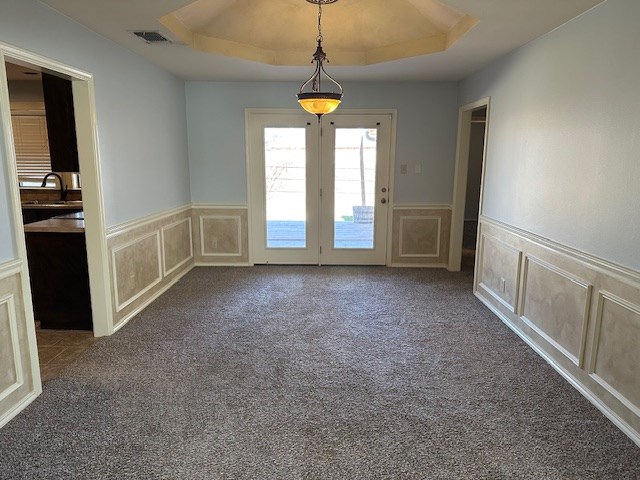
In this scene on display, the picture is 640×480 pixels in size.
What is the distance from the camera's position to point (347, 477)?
1950 mm

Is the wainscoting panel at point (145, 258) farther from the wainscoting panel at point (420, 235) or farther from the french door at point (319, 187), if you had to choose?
the wainscoting panel at point (420, 235)

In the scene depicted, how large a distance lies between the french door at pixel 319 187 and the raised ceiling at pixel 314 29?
1130mm

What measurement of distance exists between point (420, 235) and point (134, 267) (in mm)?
3656

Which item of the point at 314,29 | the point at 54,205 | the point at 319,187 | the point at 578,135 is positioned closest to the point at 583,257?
the point at 578,135

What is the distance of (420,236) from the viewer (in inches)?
228

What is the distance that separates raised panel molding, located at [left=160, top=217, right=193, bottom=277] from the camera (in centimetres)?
472

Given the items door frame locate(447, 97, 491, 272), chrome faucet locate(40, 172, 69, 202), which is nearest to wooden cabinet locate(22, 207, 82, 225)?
chrome faucet locate(40, 172, 69, 202)

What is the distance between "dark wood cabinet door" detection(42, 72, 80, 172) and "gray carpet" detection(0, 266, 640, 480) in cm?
156

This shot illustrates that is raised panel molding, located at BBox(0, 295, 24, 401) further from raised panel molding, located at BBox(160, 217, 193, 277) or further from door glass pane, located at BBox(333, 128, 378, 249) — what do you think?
door glass pane, located at BBox(333, 128, 378, 249)

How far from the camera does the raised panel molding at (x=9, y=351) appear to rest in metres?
2.35

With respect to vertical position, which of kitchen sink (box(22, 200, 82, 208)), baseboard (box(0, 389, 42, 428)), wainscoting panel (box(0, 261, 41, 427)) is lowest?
baseboard (box(0, 389, 42, 428))

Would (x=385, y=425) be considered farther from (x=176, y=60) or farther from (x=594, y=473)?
(x=176, y=60)

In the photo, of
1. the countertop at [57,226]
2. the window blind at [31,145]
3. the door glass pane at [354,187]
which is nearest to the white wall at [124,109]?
the countertop at [57,226]

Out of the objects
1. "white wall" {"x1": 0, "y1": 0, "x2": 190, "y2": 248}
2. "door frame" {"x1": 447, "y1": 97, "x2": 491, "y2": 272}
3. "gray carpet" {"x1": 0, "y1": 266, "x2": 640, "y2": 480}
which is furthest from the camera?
"door frame" {"x1": 447, "y1": 97, "x2": 491, "y2": 272}
